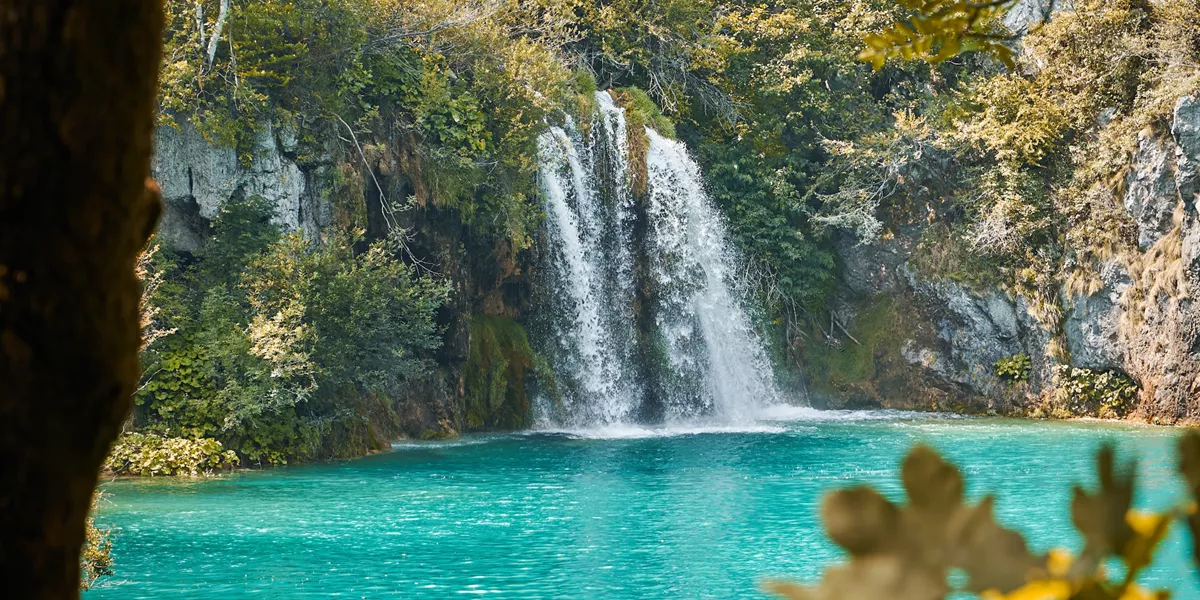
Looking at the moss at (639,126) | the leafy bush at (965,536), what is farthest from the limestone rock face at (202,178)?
the leafy bush at (965,536)

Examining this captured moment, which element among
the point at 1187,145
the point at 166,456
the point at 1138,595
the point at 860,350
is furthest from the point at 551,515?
the point at 860,350

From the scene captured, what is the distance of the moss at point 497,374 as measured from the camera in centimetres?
1927

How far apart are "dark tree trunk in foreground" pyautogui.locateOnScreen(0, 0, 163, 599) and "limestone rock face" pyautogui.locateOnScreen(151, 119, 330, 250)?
15042 mm

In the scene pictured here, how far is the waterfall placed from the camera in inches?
792

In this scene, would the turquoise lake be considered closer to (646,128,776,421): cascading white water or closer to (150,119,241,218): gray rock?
(150,119,241,218): gray rock

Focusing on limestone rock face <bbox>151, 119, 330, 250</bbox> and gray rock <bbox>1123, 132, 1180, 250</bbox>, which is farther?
gray rock <bbox>1123, 132, 1180, 250</bbox>

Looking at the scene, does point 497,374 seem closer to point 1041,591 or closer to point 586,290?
point 586,290

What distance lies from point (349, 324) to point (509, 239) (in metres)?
4.63

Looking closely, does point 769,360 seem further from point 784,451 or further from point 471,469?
point 471,469

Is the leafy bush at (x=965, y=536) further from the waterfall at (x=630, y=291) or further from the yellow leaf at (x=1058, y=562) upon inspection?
the waterfall at (x=630, y=291)

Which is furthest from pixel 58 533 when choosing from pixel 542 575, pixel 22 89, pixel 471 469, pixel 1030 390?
pixel 1030 390

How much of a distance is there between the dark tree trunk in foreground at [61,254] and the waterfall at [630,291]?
18085 mm

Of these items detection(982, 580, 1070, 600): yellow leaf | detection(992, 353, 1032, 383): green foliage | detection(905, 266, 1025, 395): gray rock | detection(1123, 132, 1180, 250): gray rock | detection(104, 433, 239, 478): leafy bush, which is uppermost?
detection(1123, 132, 1180, 250): gray rock

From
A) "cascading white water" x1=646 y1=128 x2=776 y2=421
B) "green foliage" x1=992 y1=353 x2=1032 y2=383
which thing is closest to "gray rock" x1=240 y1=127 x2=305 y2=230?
"cascading white water" x1=646 y1=128 x2=776 y2=421
